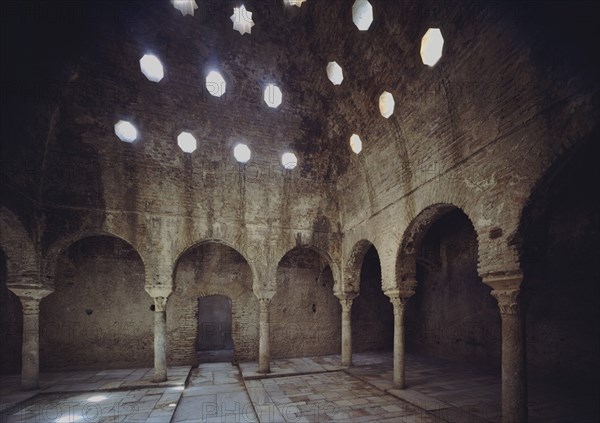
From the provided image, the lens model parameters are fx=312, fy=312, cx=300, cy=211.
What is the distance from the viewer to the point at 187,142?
9.77 meters

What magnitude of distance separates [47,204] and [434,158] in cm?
987

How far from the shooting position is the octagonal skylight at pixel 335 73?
8.33 metres

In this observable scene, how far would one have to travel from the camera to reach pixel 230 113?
9.72 metres

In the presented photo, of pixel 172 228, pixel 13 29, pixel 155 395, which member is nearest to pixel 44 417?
pixel 155 395

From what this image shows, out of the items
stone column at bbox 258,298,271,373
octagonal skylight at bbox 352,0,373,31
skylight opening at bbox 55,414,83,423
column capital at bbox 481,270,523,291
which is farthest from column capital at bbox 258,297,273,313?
octagonal skylight at bbox 352,0,373,31

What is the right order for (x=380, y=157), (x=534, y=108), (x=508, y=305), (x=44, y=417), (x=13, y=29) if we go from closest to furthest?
(x=534, y=108)
(x=508, y=305)
(x=13, y=29)
(x=44, y=417)
(x=380, y=157)

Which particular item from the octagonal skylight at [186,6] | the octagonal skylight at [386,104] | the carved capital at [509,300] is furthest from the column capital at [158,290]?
the carved capital at [509,300]

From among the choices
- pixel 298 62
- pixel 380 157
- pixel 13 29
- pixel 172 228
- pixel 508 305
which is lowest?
pixel 508 305

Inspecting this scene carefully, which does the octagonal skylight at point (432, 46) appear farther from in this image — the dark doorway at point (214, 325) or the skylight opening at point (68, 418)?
the dark doorway at point (214, 325)

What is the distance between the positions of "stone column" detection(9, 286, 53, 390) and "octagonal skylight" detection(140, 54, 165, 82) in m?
6.51

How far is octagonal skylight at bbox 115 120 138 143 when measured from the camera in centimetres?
894

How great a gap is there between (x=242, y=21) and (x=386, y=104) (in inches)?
179

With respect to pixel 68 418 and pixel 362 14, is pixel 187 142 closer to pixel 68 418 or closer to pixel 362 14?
pixel 362 14

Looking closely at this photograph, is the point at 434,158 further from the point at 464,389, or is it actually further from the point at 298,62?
the point at 464,389
